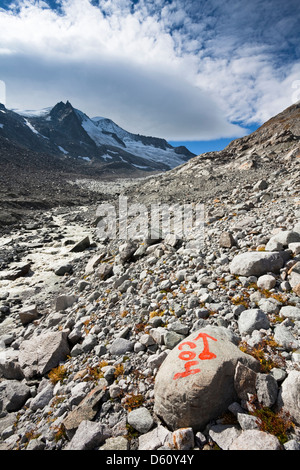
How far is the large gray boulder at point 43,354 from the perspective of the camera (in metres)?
4.95

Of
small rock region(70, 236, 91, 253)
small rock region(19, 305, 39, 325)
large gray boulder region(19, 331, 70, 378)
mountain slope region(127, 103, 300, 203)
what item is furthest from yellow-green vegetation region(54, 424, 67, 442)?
mountain slope region(127, 103, 300, 203)

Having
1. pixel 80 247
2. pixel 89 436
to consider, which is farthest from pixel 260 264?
pixel 80 247

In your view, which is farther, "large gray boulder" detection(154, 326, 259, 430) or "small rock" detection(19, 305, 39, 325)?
"small rock" detection(19, 305, 39, 325)

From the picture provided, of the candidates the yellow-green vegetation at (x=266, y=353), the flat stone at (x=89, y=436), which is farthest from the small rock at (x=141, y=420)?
the yellow-green vegetation at (x=266, y=353)

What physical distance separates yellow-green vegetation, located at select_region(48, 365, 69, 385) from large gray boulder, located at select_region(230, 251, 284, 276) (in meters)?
4.14

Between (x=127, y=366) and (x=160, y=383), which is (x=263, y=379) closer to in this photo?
A: (x=160, y=383)

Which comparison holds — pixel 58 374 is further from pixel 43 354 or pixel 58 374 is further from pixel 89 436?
pixel 89 436

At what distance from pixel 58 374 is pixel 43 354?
850 millimetres

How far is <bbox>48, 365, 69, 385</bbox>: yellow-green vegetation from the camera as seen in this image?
449 centimetres

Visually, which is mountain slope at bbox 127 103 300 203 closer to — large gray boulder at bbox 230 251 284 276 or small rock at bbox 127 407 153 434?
large gray boulder at bbox 230 251 284 276

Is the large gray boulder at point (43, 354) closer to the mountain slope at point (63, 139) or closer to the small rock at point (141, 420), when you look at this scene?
the small rock at point (141, 420)

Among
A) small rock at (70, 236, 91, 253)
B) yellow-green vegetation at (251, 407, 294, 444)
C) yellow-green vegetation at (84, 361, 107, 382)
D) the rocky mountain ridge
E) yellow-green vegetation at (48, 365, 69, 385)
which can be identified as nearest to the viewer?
yellow-green vegetation at (251, 407, 294, 444)

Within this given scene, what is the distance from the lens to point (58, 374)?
4.54 m
